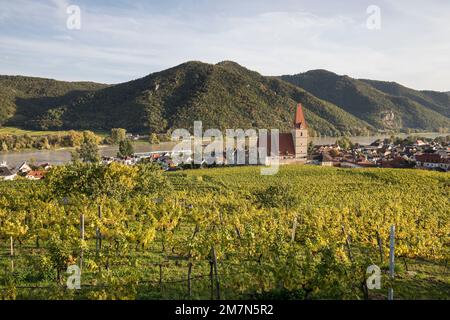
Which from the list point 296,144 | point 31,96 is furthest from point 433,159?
point 31,96

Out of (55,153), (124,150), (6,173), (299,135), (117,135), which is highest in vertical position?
(117,135)

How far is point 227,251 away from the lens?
1211cm

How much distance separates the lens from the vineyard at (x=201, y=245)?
27.8 ft

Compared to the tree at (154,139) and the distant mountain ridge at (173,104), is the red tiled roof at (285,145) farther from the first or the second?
the distant mountain ridge at (173,104)

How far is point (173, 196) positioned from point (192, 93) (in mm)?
124874

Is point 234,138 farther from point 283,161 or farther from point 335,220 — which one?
point 335,220

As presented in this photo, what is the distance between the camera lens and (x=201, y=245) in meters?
10.1

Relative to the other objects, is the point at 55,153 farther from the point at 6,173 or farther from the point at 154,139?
the point at 6,173

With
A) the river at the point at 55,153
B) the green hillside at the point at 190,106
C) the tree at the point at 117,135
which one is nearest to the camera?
the river at the point at 55,153

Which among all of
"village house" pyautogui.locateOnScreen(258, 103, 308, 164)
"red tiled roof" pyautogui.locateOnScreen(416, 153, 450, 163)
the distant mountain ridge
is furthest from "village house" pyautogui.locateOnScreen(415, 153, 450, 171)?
the distant mountain ridge

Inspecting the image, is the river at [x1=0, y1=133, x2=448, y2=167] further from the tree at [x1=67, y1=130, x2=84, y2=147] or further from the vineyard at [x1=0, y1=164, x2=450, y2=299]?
the vineyard at [x1=0, y1=164, x2=450, y2=299]

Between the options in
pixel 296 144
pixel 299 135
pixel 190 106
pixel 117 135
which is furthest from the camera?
pixel 190 106

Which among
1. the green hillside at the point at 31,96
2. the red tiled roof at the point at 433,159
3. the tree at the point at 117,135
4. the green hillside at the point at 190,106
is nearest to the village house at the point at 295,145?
the red tiled roof at the point at 433,159

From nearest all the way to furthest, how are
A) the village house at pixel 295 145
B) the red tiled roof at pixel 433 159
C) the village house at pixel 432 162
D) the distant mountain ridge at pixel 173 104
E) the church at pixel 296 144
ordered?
the village house at pixel 432 162 → the red tiled roof at pixel 433 159 → the village house at pixel 295 145 → the church at pixel 296 144 → the distant mountain ridge at pixel 173 104
